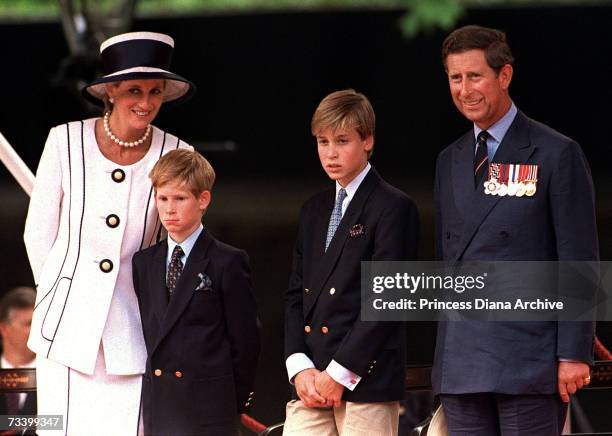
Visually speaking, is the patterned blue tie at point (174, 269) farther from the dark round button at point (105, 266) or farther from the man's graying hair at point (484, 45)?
the man's graying hair at point (484, 45)

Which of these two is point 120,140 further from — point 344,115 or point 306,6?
point 306,6

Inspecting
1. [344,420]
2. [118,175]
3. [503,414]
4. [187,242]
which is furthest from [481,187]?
[118,175]

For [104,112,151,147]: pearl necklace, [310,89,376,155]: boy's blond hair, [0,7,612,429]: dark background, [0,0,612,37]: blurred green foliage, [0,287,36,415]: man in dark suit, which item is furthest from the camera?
[0,7,612,429]: dark background

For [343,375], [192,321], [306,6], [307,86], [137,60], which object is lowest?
[343,375]

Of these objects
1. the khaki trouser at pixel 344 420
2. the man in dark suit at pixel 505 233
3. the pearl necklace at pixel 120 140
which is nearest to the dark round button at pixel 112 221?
the pearl necklace at pixel 120 140

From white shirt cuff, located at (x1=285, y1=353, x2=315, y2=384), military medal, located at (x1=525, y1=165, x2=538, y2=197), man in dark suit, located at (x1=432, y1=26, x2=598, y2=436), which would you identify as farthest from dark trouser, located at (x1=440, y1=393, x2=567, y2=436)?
military medal, located at (x1=525, y1=165, x2=538, y2=197)

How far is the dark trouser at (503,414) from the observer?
3479 millimetres

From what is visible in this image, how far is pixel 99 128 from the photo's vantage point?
3.95m

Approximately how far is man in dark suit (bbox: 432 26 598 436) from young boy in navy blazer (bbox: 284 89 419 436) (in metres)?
0.14

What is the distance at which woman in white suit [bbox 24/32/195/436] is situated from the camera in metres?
3.81

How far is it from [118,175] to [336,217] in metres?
0.67

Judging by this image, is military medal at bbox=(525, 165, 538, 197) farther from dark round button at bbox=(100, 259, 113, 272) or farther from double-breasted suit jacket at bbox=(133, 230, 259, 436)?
dark round button at bbox=(100, 259, 113, 272)

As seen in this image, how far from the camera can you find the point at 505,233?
3.53 m

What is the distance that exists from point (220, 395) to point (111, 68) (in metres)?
1.07
